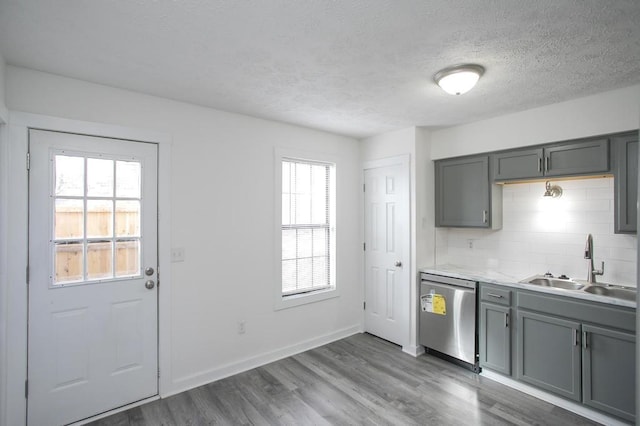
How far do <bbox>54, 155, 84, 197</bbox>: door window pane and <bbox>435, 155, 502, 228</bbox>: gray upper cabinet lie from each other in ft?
11.3

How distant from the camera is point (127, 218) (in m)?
2.53

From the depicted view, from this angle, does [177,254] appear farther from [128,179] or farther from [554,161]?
[554,161]

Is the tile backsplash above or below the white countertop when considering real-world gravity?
above

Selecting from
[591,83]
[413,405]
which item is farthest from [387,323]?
[591,83]

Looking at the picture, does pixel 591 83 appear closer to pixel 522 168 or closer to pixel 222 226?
pixel 522 168

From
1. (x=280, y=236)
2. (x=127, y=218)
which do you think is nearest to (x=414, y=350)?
(x=280, y=236)

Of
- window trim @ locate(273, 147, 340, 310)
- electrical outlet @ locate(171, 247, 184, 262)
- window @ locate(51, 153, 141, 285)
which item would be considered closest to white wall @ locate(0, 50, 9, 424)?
window @ locate(51, 153, 141, 285)

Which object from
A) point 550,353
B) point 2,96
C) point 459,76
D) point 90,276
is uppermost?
point 459,76

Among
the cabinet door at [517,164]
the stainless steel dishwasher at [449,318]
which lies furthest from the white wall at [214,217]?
the cabinet door at [517,164]

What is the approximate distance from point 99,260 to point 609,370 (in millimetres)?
3870

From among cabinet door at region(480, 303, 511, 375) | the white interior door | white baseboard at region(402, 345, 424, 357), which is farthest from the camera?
white baseboard at region(402, 345, 424, 357)

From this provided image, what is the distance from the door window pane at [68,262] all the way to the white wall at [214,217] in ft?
2.15

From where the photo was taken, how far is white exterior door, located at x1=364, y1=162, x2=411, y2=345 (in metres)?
3.62

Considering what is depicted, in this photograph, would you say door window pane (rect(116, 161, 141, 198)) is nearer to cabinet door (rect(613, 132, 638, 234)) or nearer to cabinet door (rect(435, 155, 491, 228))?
cabinet door (rect(435, 155, 491, 228))
